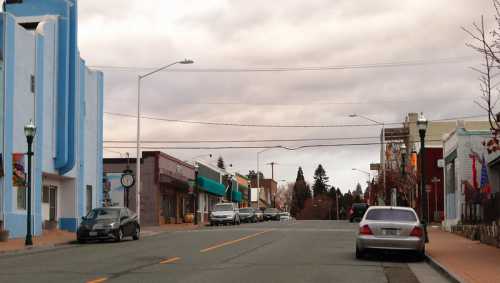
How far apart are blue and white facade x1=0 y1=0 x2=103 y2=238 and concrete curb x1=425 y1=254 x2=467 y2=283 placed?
17.3 metres

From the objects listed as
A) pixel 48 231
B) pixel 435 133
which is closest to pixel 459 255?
pixel 48 231

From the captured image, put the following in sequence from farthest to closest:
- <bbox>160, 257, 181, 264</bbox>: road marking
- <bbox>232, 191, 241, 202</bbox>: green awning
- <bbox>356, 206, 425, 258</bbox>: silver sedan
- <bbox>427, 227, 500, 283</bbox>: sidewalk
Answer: <bbox>232, 191, 241, 202</bbox>: green awning
<bbox>356, 206, 425, 258</bbox>: silver sedan
<bbox>160, 257, 181, 264</bbox>: road marking
<bbox>427, 227, 500, 283</bbox>: sidewalk

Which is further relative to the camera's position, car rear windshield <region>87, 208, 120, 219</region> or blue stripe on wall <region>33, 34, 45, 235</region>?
blue stripe on wall <region>33, 34, 45, 235</region>

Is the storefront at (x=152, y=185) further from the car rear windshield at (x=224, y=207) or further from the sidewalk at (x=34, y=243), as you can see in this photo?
the sidewalk at (x=34, y=243)

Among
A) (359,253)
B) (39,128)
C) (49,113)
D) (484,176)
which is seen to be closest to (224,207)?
(49,113)

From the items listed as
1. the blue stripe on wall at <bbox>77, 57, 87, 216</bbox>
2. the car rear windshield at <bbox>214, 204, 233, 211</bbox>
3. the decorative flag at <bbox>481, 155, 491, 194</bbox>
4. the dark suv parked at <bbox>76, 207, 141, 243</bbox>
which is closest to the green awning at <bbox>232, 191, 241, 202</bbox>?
the car rear windshield at <bbox>214, 204, 233, 211</bbox>

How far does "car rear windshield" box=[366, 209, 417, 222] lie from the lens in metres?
19.8

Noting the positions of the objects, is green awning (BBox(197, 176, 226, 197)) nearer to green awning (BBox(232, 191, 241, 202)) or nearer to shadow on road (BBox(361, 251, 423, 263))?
green awning (BBox(232, 191, 241, 202))

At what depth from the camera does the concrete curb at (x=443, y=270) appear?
A: 581 inches

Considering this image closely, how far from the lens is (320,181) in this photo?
7323 inches

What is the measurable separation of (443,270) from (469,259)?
9.87ft

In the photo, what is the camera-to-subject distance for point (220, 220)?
57250 mm

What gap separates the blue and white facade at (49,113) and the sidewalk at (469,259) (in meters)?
17.0

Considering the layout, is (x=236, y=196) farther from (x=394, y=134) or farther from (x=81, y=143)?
(x=81, y=143)
